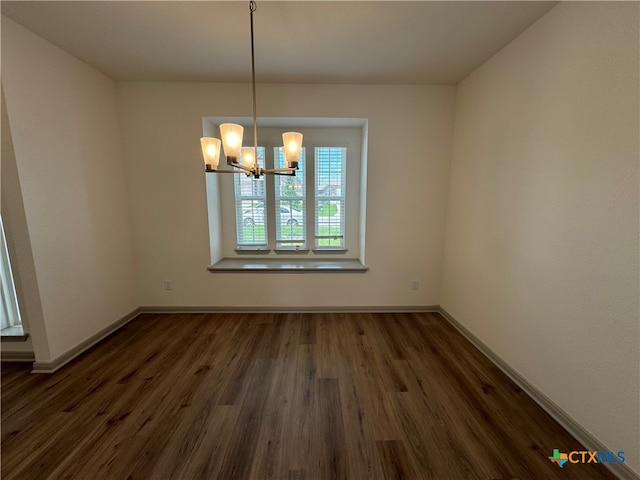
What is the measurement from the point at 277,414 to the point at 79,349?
207 centimetres

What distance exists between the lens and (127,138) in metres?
2.79

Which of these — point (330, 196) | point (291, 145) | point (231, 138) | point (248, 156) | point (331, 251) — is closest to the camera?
point (231, 138)

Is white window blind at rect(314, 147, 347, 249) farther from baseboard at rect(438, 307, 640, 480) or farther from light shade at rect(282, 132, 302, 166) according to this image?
baseboard at rect(438, 307, 640, 480)

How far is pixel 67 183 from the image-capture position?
7.15ft

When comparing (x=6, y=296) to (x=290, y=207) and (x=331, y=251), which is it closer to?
(x=290, y=207)

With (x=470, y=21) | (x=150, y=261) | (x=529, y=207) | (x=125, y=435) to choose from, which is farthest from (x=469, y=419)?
(x=150, y=261)

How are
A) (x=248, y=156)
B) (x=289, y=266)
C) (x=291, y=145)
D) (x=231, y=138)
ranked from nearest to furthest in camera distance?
(x=231, y=138)
(x=291, y=145)
(x=248, y=156)
(x=289, y=266)

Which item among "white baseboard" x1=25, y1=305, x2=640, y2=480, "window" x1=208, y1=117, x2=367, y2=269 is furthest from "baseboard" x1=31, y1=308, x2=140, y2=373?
"window" x1=208, y1=117, x2=367, y2=269

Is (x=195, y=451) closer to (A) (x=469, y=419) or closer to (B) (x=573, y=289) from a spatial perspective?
(A) (x=469, y=419)

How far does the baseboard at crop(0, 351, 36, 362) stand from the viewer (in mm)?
2146

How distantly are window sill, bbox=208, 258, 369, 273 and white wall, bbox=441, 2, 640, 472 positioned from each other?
1446 mm

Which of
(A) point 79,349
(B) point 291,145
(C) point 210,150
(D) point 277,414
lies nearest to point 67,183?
(A) point 79,349

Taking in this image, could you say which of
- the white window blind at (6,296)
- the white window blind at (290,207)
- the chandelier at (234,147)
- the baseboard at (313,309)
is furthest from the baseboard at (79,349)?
the chandelier at (234,147)

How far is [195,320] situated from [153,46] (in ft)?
9.05
